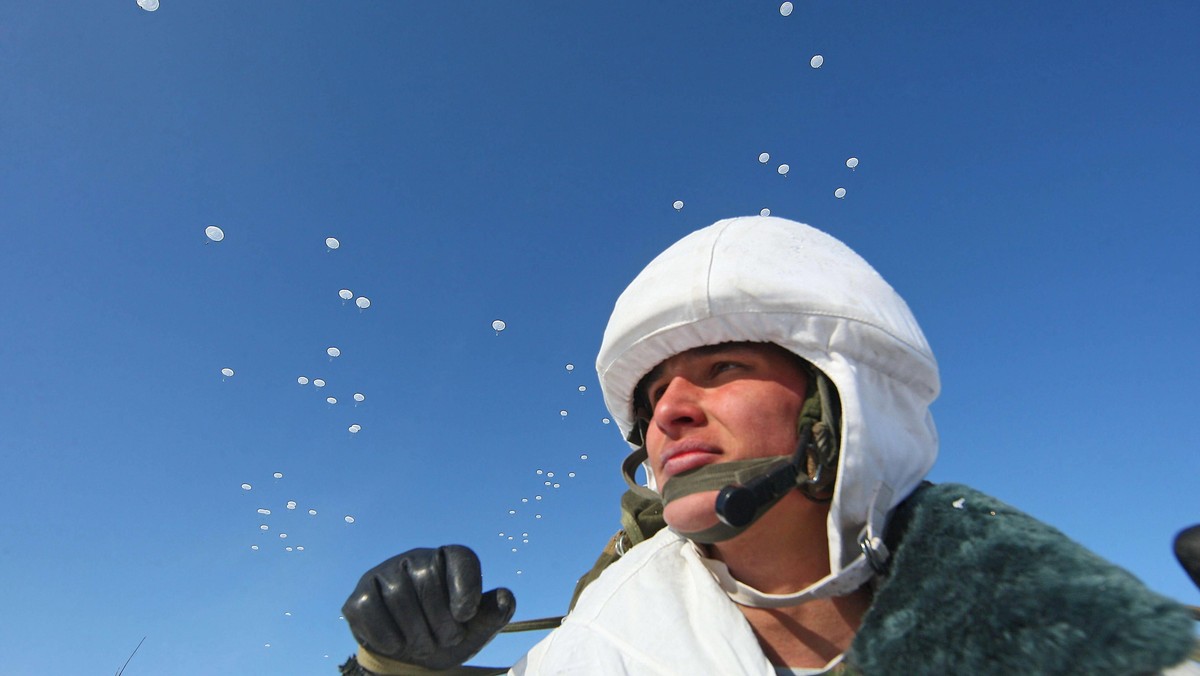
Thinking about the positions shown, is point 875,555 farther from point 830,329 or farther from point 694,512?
point 830,329

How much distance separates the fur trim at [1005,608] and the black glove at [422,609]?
1.59m

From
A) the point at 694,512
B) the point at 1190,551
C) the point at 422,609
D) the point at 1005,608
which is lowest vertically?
the point at 1005,608

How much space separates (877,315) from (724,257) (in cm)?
71

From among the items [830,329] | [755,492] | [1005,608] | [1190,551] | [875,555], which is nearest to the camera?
[1005,608]

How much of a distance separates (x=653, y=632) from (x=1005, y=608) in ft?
3.81

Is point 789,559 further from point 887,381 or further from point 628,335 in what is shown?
point 628,335

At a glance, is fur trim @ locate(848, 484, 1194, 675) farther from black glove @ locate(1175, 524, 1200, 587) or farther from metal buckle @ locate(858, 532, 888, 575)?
black glove @ locate(1175, 524, 1200, 587)

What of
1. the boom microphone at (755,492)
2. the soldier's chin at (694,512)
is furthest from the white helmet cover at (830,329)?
the soldier's chin at (694,512)

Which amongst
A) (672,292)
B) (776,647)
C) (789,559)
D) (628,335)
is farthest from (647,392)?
(776,647)

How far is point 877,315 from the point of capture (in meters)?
2.41

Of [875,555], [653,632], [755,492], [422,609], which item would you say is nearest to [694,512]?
[755,492]

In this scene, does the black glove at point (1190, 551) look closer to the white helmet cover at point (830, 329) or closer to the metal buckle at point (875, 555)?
the white helmet cover at point (830, 329)

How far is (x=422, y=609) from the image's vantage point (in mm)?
2447

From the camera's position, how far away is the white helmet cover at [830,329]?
7.55 ft
